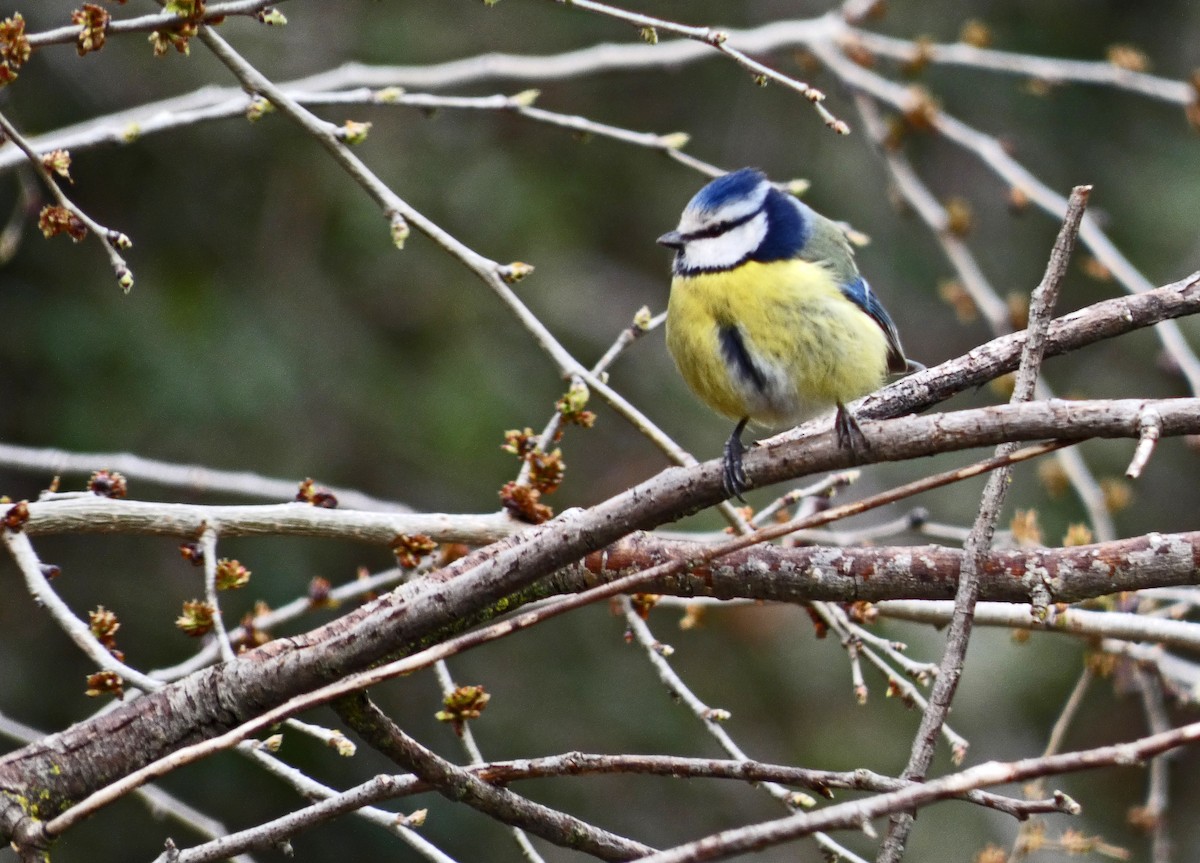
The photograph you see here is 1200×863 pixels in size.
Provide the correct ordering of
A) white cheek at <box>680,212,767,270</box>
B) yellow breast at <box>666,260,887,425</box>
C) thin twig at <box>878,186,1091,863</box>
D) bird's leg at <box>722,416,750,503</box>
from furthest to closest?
white cheek at <box>680,212,767,270</box> < yellow breast at <box>666,260,887,425</box> < bird's leg at <box>722,416,750,503</box> < thin twig at <box>878,186,1091,863</box>

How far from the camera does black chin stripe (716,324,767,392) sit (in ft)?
8.52

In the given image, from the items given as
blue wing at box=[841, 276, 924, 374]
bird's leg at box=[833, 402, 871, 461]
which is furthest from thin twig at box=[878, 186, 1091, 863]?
blue wing at box=[841, 276, 924, 374]

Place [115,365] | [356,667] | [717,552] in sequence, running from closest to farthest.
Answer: [717,552], [356,667], [115,365]

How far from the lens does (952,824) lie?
582cm

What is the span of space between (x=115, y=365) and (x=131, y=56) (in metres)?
1.46

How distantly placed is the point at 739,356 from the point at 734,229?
33 cm

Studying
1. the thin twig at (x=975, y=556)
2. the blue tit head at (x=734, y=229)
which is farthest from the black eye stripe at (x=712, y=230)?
the thin twig at (x=975, y=556)

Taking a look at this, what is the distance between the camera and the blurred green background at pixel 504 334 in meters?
4.71

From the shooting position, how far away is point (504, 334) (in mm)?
5809

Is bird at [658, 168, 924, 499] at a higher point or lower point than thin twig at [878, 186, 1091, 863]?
higher

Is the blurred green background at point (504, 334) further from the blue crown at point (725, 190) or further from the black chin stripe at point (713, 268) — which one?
the black chin stripe at point (713, 268)

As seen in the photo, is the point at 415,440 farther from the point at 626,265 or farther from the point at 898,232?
the point at 898,232

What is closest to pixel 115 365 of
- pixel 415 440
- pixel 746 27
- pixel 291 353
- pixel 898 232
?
pixel 291 353

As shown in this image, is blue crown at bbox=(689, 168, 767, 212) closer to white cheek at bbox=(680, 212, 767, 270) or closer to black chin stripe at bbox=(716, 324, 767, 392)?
white cheek at bbox=(680, 212, 767, 270)
